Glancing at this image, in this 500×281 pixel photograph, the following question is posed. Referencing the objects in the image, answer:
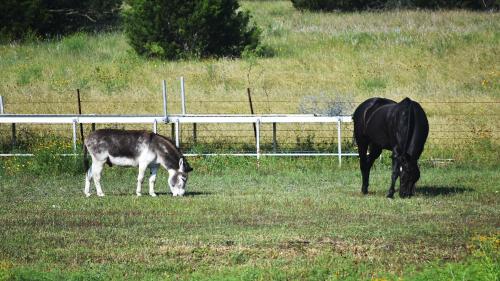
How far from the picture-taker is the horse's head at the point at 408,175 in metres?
19.5

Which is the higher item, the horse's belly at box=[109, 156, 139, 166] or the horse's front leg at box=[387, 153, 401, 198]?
the horse's belly at box=[109, 156, 139, 166]

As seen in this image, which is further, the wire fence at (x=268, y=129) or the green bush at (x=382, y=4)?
the green bush at (x=382, y=4)

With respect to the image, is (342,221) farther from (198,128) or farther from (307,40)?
(307,40)

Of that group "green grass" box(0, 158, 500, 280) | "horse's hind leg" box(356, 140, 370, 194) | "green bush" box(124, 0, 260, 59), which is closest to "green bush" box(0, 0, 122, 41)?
"green bush" box(124, 0, 260, 59)

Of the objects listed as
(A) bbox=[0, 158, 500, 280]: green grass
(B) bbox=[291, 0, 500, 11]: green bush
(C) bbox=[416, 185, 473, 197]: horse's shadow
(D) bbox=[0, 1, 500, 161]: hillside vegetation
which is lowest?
(C) bbox=[416, 185, 473, 197]: horse's shadow

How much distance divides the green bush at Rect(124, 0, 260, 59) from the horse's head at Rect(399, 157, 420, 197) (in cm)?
2011

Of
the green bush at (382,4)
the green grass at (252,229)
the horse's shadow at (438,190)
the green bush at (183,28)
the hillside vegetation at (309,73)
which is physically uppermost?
the green bush at (382,4)

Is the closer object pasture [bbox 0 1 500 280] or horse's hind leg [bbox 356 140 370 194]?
pasture [bbox 0 1 500 280]

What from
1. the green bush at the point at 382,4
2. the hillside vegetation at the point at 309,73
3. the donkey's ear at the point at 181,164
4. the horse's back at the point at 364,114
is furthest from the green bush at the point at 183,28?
the donkey's ear at the point at 181,164

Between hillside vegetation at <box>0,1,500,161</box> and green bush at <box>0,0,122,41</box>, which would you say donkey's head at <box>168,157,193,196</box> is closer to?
hillside vegetation at <box>0,1,500,161</box>

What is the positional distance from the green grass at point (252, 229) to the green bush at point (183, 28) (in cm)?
1636

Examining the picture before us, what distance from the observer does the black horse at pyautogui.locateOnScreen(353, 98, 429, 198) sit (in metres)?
19.7

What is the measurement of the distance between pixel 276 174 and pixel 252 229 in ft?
26.0

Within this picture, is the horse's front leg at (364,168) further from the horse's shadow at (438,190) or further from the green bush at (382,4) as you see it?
the green bush at (382,4)
